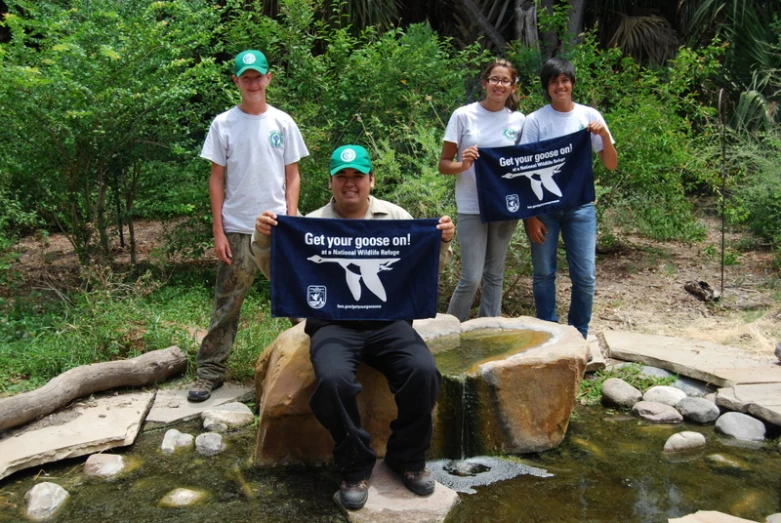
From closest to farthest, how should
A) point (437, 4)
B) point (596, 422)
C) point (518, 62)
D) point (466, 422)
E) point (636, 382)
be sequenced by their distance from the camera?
point (466, 422), point (596, 422), point (636, 382), point (518, 62), point (437, 4)

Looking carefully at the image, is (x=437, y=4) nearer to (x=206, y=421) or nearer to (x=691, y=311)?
(x=691, y=311)

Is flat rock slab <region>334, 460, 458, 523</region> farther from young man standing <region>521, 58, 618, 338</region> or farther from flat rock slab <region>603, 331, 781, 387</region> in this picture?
flat rock slab <region>603, 331, 781, 387</region>

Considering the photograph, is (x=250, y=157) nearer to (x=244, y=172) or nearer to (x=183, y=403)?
(x=244, y=172)

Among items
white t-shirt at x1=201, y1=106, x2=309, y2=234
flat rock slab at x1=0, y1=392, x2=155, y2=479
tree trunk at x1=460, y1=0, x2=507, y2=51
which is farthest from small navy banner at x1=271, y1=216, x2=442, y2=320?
tree trunk at x1=460, y1=0, x2=507, y2=51

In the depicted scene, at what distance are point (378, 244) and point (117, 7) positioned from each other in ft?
13.0

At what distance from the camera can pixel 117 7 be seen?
6.34m

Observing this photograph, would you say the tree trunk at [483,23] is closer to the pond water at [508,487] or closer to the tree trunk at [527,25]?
the tree trunk at [527,25]

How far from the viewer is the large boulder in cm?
393

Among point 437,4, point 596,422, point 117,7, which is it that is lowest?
point 596,422

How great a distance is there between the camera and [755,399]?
4.66 m

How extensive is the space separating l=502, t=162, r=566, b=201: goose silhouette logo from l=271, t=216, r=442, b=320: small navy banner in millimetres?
1382

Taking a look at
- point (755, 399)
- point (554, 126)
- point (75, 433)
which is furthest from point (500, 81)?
point (75, 433)

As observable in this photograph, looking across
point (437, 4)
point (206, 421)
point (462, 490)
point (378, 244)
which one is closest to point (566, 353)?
point (462, 490)

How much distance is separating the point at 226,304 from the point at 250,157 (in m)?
0.91
